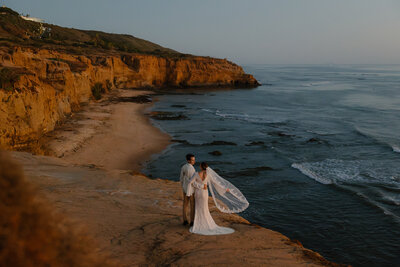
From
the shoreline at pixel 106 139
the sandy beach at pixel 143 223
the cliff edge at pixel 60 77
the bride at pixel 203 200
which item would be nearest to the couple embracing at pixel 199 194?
the bride at pixel 203 200

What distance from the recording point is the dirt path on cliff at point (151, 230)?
6.68 meters

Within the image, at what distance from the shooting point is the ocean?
1191cm

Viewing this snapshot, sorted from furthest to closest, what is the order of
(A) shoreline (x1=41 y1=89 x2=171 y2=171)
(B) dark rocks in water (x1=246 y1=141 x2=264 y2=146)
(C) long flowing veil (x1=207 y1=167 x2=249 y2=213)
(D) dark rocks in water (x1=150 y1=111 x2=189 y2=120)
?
(D) dark rocks in water (x1=150 y1=111 x2=189 y2=120) < (B) dark rocks in water (x1=246 y1=141 x2=264 y2=146) < (A) shoreline (x1=41 y1=89 x2=171 y2=171) < (C) long flowing veil (x1=207 y1=167 x2=249 y2=213)

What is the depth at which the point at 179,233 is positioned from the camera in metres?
7.88

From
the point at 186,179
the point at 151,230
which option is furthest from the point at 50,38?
the point at 151,230

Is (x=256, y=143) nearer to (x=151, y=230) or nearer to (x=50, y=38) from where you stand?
(x=151, y=230)

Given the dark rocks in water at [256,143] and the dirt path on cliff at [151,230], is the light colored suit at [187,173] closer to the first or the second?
the dirt path on cliff at [151,230]

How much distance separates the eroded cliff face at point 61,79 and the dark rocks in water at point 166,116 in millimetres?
7970

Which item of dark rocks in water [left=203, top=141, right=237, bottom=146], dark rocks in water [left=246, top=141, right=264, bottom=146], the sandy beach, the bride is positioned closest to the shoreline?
the sandy beach

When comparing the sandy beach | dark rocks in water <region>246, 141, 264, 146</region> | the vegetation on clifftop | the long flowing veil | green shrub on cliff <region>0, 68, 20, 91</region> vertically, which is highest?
the vegetation on clifftop

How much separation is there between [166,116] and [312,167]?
69.2 feet

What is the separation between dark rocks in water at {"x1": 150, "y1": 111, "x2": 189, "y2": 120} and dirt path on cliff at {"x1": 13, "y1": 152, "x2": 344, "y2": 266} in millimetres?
24216

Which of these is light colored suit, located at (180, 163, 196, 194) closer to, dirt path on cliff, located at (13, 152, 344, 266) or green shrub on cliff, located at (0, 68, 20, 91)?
dirt path on cliff, located at (13, 152, 344, 266)

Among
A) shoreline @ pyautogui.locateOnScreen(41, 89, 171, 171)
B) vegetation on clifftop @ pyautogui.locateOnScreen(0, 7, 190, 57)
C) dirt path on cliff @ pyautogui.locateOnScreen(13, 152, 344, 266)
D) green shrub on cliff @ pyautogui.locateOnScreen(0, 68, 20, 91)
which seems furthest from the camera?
vegetation on clifftop @ pyautogui.locateOnScreen(0, 7, 190, 57)
